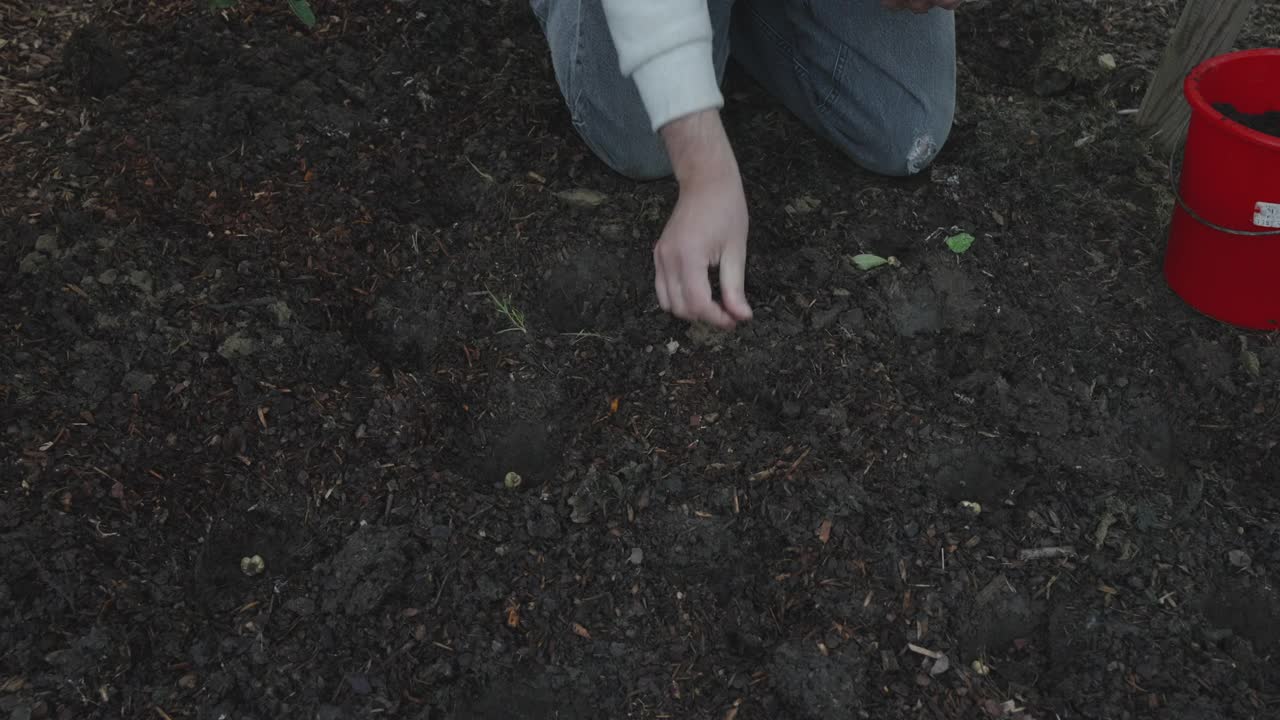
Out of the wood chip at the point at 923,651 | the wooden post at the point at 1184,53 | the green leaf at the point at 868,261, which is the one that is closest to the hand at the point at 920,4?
the green leaf at the point at 868,261

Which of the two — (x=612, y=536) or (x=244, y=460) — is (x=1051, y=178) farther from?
(x=244, y=460)

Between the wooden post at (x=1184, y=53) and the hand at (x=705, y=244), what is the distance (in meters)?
1.42

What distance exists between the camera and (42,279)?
2068 mm

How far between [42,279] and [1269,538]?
2.46 meters

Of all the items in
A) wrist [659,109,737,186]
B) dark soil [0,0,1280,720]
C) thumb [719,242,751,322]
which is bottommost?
dark soil [0,0,1280,720]

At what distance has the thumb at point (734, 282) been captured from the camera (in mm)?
1497

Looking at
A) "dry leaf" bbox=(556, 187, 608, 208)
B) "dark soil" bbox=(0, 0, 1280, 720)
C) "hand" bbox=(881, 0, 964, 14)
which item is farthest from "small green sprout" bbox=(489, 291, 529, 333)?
"hand" bbox=(881, 0, 964, 14)

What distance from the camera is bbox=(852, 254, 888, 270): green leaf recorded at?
86.6 inches

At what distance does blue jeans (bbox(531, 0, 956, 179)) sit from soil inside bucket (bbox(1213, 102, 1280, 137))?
58 centimetres

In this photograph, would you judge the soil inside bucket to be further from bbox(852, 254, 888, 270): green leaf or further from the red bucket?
bbox(852, 254, 888, 270): green leaf

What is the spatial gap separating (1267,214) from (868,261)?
78 cm

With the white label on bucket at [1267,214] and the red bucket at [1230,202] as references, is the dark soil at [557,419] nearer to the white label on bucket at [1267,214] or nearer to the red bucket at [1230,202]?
the red bucket at [1230,202]

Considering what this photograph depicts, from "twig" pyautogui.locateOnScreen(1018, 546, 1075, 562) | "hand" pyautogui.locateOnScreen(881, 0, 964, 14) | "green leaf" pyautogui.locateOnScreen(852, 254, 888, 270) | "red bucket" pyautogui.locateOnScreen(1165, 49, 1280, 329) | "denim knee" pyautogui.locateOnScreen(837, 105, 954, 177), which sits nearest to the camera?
"twig" pyautogui.locateOnScreen(1018, 546, 1075, 562)

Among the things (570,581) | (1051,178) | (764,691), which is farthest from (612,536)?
(1051,178)
